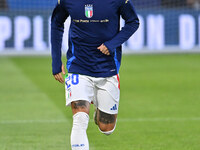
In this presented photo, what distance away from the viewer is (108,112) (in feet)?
20.9

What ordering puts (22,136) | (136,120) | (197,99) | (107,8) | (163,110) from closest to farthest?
(107,8), (22,136), (136,120), (163,110), (197,99)

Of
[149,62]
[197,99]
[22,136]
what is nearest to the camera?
[22,136]

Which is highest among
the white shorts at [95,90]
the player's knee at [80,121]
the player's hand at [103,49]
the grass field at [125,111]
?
the player's hand at [103,49]

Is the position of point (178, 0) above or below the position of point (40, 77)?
above

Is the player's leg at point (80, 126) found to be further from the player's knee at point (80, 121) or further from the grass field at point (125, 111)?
the grass field at point (125, 111)

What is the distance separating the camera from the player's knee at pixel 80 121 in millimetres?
5766

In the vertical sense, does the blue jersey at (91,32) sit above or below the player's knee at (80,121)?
above

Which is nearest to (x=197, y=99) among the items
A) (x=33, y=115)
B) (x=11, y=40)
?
(x=33, y=115)

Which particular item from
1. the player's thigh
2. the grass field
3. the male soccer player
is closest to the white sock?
the male soccer player

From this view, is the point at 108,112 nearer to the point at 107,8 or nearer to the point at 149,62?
the point at 107,8

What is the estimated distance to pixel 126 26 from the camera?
6.21 meters

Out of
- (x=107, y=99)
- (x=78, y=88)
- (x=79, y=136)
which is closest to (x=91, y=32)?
(x=78, y=88)

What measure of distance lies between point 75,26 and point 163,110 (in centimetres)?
429

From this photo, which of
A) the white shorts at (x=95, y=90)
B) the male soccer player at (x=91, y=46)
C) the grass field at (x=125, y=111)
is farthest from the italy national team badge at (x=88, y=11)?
the grass field at (x=125, y=111)
